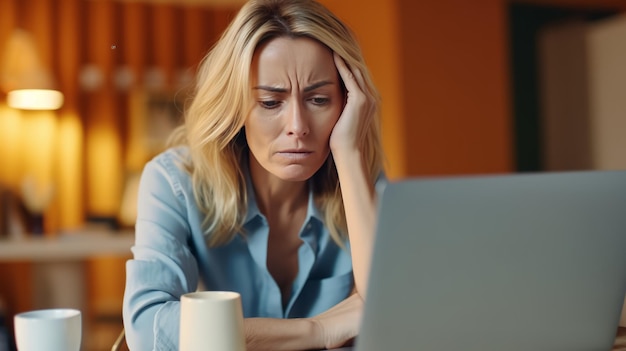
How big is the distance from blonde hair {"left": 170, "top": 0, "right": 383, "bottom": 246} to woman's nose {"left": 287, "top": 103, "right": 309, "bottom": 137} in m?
0.08

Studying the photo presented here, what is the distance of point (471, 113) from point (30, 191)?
2778mm

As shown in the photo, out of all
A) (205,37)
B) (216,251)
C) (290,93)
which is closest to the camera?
(290,93)

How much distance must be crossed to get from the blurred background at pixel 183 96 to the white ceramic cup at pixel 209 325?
10.6 feet

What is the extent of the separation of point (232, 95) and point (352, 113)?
0.77 ft

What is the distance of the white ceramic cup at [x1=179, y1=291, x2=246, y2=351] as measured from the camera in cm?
85

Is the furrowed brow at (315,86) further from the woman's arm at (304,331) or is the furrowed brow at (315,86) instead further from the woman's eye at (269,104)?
the woman's arm at (304,331)

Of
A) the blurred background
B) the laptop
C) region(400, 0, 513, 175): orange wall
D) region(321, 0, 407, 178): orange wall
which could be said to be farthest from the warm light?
the laptop

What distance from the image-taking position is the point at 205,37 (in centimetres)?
542

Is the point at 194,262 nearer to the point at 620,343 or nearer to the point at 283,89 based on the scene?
the point at 283,89

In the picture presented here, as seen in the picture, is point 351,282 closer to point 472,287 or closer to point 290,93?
point 290,93

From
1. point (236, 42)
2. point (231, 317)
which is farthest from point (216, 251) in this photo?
point (231, 317)

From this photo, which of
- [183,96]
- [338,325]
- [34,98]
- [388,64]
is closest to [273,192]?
[338,325]

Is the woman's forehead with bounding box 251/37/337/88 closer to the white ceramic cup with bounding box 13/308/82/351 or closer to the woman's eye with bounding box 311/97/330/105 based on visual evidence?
the woman's eye with bounding box 311/97/330/105

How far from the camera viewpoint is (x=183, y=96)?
5.02 m
